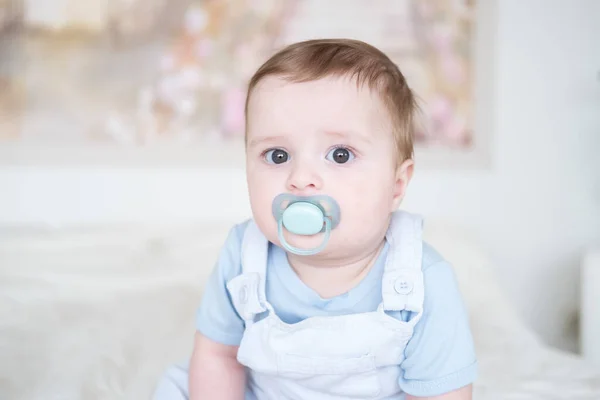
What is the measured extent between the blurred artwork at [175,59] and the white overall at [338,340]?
1294 mm

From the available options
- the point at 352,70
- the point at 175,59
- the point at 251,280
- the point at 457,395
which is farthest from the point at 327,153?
the point at 175,59

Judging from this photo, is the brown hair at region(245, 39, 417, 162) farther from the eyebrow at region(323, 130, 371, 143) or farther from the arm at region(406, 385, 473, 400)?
the arm at region(406, 385, 473, 400)

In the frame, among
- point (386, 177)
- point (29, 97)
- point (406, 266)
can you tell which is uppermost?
point (29, 97)

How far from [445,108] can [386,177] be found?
4.50ft

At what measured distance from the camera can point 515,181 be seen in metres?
2.17

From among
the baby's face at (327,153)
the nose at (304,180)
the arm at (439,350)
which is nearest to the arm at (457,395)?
the arm at (439,350)

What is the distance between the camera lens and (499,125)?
2.15 m

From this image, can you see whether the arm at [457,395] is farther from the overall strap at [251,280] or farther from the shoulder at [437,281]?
the overall strap at [251,280]

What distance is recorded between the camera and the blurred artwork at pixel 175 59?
209 centimetres

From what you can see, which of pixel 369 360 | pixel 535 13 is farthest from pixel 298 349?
pixel 535 13

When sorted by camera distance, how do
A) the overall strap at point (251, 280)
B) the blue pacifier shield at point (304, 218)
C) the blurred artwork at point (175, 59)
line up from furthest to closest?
the blurred artwork at point (175, 59) → the overall strap at point (251, 280) → the blue pacifier shield at point (304, 218)

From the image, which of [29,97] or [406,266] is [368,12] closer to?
[29,97]

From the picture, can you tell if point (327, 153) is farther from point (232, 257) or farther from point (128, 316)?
point (128, 316)

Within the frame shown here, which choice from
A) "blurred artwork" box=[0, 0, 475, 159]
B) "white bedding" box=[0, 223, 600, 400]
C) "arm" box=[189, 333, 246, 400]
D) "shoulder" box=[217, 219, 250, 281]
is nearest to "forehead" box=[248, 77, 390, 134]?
"shoulder" box=[217, 219, 250, 281]
